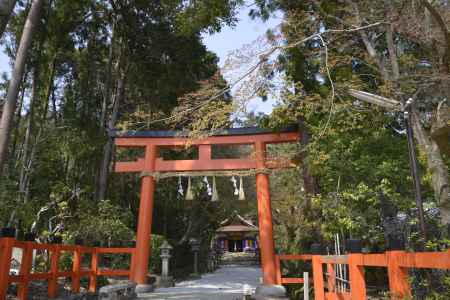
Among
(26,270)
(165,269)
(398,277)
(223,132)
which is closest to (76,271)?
(26,270)

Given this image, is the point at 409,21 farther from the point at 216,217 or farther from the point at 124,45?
the point at 216,217

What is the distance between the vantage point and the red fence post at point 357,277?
351 centimetres

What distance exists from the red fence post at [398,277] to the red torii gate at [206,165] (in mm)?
6935

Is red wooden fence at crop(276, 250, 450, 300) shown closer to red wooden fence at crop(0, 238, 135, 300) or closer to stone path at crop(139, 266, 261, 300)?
red wooden fence at crop(0, 238, 135, 300)

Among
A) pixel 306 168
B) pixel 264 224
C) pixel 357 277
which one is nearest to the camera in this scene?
pixel 357 277

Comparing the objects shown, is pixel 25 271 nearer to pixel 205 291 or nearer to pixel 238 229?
pixel 205 291

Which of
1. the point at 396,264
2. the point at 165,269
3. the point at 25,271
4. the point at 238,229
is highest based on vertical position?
the point at 238,229

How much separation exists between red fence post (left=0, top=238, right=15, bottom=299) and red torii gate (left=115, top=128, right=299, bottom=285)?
4667 millimetres

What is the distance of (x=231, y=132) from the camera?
10656mm

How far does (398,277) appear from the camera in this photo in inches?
111

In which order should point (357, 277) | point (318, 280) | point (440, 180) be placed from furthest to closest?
point (318, 280) < point (440, 180) < point (357, 277)

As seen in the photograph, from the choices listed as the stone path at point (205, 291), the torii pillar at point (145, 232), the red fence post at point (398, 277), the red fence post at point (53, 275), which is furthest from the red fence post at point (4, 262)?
the red fence post at point (398, 277)

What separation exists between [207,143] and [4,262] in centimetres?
621

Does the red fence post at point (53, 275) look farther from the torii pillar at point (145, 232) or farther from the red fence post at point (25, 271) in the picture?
the torii pillar at point (145, 232)
